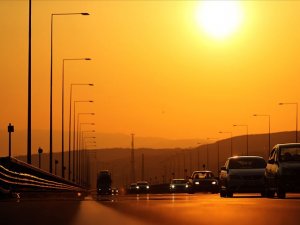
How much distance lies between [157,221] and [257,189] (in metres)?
24.5

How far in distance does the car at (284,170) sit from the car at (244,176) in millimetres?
4541

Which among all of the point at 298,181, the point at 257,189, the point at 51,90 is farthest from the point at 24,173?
the point at 51,90

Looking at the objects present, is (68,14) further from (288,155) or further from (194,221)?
(194,221)

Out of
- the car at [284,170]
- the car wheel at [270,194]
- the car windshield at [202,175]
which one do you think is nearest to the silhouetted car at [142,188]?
the car windshield at [202,175]

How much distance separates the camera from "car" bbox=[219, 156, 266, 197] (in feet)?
144

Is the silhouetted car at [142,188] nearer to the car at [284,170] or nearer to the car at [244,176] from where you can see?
the car at [244,176]

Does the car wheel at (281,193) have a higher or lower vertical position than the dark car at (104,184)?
higher

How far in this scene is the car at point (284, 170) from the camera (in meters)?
36.9

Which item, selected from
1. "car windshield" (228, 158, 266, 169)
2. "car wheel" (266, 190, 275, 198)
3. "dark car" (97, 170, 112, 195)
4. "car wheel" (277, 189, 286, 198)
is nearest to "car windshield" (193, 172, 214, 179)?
"car windshield" (228, 158, 266, 169)

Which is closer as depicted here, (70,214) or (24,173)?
(70,214)

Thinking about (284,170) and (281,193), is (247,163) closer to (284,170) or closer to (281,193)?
(281,193)

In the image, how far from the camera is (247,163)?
45.9 metres

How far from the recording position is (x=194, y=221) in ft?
63.5

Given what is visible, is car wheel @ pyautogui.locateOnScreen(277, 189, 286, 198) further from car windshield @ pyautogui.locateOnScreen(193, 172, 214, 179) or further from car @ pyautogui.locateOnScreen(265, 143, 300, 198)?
car windshield @ pyautogui.locateOnScreen(193, 172, 214, 179)
